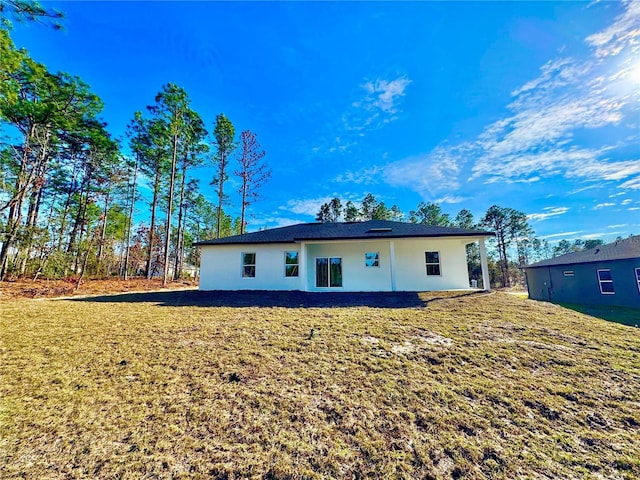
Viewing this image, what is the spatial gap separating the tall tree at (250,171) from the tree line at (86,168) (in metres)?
0.08

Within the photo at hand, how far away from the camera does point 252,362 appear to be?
4.38 m

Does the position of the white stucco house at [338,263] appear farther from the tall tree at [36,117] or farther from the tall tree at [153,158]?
the tall tree at [36,117]

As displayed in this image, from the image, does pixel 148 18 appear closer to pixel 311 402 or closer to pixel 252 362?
pixel 252 362

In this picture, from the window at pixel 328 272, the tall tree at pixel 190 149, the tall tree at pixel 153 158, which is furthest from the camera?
the tall tree at pixel 190 149

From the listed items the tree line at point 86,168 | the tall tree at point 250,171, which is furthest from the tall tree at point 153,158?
the tall tree at point 250,171

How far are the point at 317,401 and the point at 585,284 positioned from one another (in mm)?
20355

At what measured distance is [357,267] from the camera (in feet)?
43.2

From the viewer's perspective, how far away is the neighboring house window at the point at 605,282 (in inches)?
558

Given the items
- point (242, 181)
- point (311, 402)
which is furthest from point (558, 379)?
point (242, 181)

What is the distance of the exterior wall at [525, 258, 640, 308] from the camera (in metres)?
13.3

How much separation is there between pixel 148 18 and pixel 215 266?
10.4 m

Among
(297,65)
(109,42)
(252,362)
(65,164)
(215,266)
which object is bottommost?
(252,362)

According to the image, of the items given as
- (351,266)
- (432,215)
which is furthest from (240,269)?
(432,215)

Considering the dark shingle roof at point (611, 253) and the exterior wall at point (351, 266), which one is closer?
the exterior wall at point (351, 266)
